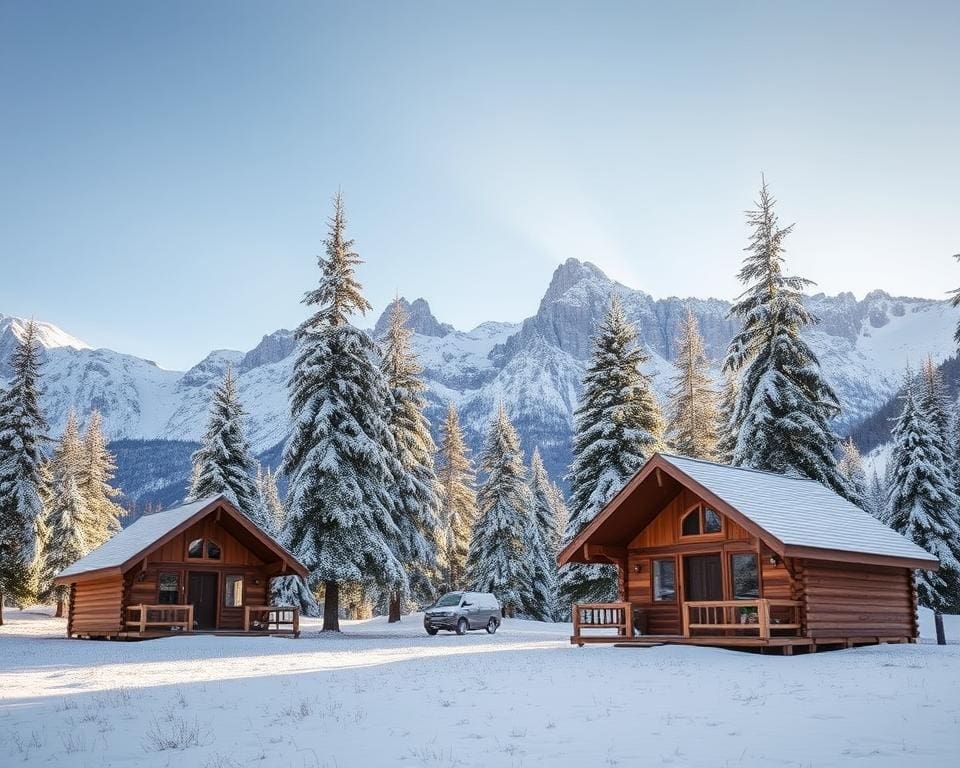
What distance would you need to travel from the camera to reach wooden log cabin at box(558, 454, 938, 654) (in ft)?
76.2

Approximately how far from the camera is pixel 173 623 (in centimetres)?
3083

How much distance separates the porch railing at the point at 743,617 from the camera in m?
22.4

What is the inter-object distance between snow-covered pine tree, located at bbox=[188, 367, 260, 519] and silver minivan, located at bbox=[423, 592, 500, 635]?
13573 millimetres

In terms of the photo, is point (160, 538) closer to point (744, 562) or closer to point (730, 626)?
point (730, 626)

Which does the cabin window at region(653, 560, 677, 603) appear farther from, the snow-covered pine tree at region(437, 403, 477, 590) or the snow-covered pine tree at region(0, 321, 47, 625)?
the snow-covered pine tree at region(437, 403, 477, 590)

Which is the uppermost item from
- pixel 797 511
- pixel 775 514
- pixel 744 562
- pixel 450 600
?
pixel 797 511

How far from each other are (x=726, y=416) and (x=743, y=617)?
2460 centimetres

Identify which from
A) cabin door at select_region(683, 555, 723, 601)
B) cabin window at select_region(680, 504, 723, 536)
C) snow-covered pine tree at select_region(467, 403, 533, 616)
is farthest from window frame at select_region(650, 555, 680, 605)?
snow-covered pine tree at select_region(467, 403, 533, 616)

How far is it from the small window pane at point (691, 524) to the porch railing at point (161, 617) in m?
17.1

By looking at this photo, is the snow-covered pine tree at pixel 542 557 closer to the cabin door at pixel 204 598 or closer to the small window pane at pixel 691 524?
the cabin door at pixel 204 598

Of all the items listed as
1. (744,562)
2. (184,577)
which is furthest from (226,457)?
(744,562)

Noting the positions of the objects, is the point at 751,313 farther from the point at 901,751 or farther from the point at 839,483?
the point at 901,751

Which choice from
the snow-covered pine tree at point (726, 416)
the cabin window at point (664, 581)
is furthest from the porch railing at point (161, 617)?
the snow-covered pine tree at point (726, 416)

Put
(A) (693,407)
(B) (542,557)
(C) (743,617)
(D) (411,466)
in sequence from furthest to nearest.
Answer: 1. (B) (542,557)
2. (A) (693,407)
3. (D) (411,466)
4. (C) (743,617)
